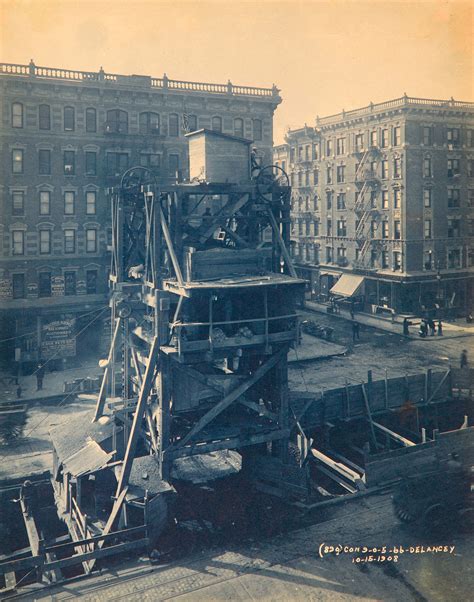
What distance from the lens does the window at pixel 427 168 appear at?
47.6 meters

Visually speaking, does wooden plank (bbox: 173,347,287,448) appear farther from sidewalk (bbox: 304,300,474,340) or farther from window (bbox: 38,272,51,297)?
sidewalk (bbox: 304,300,474,340)

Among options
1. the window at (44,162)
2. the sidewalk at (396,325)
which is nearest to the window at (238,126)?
the window at (44,162)

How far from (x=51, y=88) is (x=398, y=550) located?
33.1m

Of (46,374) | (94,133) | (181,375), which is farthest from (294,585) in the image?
(94,133)

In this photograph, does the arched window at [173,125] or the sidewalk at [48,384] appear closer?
the sidewalk at [48,384]

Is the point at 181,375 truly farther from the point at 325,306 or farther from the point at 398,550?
the point at 325,306

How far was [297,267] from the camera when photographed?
61.1 m

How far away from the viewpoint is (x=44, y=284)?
116ft

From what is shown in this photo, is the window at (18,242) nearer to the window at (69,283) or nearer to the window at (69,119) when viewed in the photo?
the window at (69,283)

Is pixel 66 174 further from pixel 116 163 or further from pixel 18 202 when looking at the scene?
pixel 18 202

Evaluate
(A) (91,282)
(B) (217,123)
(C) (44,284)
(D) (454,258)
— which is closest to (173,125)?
(B) (217,123)

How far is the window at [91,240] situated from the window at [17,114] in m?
7.83

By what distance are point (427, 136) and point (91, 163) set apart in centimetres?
2939

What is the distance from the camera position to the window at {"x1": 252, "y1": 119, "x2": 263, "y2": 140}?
40.2 m
